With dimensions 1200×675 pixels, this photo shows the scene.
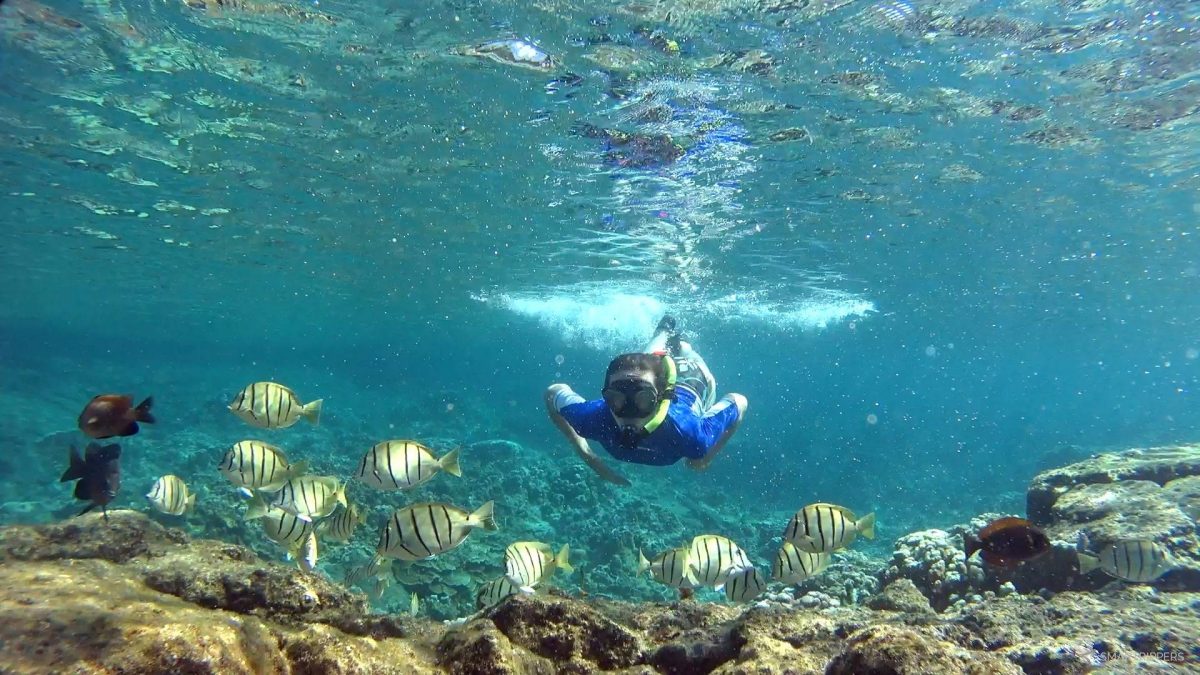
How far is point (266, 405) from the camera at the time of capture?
16.1 ft

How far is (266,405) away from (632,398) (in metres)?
3.20

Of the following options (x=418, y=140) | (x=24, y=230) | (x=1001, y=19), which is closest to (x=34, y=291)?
(x=24, y=230)

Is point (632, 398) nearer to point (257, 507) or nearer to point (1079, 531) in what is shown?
point (257, 507)

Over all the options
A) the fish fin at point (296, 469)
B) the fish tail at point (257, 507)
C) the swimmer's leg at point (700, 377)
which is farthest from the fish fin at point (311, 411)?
the swimmer's leg at point (700, 377)

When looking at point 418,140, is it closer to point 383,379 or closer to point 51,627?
point 51,627

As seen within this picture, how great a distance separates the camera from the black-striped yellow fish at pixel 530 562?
14.9 ft

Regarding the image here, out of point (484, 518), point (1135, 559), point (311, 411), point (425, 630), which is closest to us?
point (484, 518)

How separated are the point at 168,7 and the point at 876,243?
75.5 feet

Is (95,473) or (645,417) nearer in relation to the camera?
(95,473)

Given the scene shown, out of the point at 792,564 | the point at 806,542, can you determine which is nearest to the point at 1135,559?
the point at 792,564

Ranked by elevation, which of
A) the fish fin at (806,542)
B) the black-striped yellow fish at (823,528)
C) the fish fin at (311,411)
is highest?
the fish fin at (311,411)

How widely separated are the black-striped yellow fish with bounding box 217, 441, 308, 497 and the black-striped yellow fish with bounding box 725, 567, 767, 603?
3718 mm

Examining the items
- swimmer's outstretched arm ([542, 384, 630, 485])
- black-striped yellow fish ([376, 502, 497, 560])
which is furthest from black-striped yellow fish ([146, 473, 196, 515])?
swimmer's outstretched arm ([542, 384, 630, 485])

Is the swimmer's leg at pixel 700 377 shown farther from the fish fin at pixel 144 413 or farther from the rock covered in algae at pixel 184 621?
the fish fin at pixel 144 413
